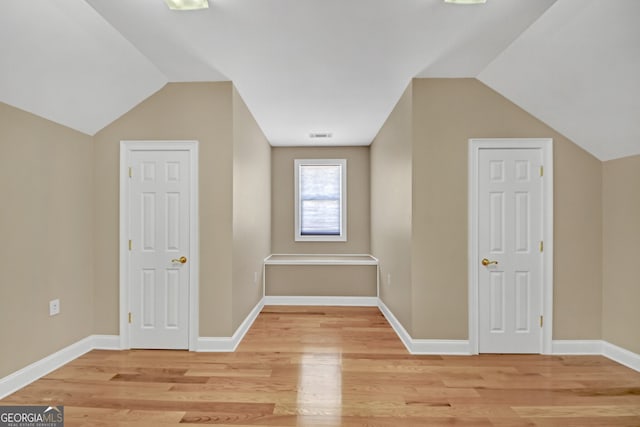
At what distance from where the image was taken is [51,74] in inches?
94.9

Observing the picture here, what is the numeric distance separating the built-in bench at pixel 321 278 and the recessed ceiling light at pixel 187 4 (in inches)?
142

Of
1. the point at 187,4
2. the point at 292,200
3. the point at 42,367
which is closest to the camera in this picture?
the point at 187,4

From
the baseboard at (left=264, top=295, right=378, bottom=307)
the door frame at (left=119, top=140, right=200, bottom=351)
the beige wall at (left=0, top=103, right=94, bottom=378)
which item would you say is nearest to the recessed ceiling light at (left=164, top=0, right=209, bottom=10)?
the door frame at (left=119, top=140, right=200, bottom=351)

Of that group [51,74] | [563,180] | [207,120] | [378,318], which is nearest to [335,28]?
[207,120]

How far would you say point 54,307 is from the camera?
2.85 metres

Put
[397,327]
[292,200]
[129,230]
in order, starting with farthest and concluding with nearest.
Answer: [292,200] → [397,327] → [129,230]

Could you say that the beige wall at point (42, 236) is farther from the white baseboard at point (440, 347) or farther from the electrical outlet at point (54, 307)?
the white baseboard at point (440, 347)

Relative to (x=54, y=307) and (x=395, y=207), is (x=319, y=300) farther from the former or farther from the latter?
(x=54, y=307)

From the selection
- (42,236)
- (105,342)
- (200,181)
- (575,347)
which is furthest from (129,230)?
(575,347)

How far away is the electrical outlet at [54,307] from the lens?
111 inches

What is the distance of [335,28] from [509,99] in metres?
1.91

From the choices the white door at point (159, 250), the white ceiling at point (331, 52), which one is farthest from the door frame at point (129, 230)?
the white ceiling at point (331, 52)
